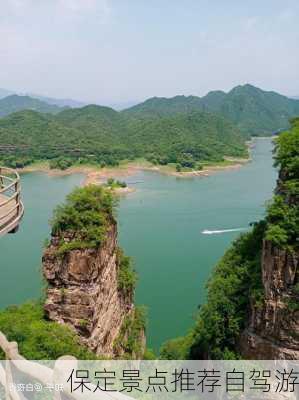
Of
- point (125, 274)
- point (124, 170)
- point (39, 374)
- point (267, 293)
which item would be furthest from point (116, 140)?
point (39, 374)

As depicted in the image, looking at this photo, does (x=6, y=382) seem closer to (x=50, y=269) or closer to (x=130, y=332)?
(x=50, y=269)

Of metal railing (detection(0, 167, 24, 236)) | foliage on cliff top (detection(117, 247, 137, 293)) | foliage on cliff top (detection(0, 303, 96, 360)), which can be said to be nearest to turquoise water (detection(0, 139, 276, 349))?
foliage on cliff top (detection(117, 247, 137, 293))

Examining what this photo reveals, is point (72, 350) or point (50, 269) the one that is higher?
point (50, 269)

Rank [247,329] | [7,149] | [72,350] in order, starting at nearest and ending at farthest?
[72,350]
[247,329]
[7,149]

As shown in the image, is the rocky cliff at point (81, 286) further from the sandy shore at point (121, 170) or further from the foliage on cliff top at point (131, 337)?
the sandy shore at point (121, 170)

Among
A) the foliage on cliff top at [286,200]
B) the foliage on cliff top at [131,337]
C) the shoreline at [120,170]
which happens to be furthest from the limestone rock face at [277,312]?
the shoreline at [120,170]

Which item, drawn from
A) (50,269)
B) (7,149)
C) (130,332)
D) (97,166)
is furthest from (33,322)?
(7,149)

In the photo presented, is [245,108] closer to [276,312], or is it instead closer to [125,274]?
[125,274]
